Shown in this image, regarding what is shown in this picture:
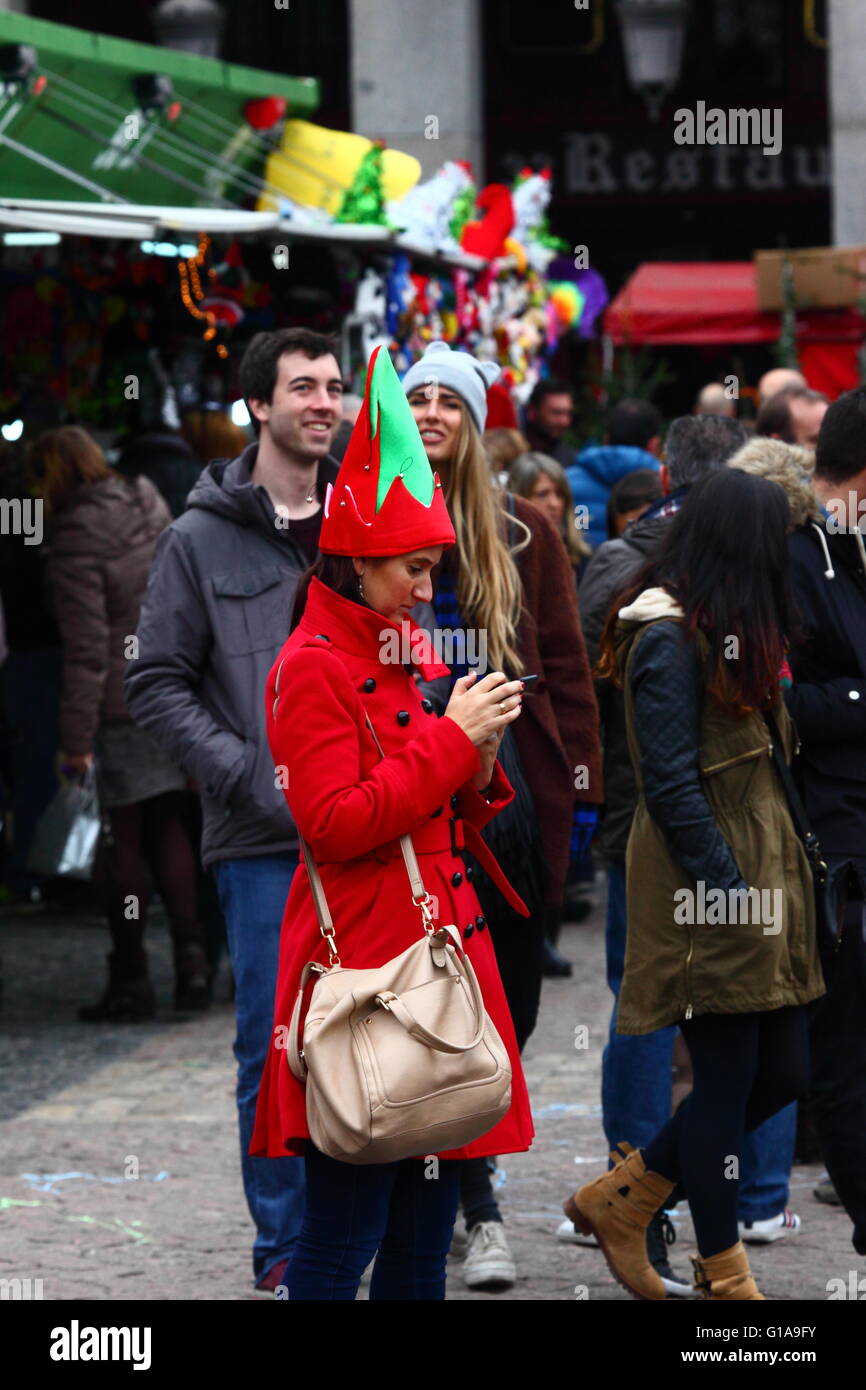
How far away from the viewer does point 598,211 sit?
2172 centimetres

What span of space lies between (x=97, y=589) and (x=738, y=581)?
428 cm

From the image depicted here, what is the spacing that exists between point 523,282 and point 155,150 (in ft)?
6.74

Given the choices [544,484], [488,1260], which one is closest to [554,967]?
[544,484]

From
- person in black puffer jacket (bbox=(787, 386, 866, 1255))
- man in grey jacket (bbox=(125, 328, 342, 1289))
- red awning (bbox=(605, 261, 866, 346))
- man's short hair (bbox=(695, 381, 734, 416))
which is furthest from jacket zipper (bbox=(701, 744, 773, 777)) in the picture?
red awning (bbox=(605, 261, 866, 346))

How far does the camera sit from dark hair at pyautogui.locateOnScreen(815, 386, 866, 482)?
4.93m

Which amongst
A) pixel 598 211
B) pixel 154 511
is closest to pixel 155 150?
pixel 154 511

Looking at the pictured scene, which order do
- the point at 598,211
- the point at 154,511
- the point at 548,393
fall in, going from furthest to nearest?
the point at 598,211
the point at 548,393
the point at 154,511

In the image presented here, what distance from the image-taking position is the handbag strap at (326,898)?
12.4 feet

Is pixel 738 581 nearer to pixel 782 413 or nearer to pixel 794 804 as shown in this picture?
pixel 794 804

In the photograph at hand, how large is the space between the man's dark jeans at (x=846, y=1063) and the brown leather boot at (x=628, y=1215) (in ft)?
1.29

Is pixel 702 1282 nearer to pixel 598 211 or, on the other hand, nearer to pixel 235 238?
pixel 235 238

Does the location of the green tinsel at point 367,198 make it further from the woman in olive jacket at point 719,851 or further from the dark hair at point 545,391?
the woman in olive jacket at point 719,851
